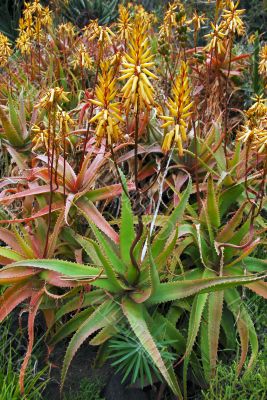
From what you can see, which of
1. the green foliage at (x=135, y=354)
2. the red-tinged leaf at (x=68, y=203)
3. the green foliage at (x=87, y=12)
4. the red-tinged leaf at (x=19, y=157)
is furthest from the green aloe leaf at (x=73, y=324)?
the green foliage at (x=87, y=12)

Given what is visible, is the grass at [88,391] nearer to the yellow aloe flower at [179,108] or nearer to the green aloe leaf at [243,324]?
the green aloe leaf at [243,324]

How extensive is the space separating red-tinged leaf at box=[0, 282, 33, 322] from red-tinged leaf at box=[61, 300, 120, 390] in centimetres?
29

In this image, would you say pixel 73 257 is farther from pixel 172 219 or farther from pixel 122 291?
pixel 172 219

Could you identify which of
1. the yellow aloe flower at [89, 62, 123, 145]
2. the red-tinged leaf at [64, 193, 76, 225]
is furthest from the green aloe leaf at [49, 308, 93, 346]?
the yellow aloe flower at [89, 62, 123, 145]

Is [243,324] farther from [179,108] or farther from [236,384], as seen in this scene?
[179,108]

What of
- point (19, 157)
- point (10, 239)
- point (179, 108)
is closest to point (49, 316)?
point (10, 239)

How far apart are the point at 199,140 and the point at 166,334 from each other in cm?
102

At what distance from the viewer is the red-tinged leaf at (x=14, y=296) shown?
199cm

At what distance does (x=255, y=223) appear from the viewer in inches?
92.0

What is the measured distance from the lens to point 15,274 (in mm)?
2010

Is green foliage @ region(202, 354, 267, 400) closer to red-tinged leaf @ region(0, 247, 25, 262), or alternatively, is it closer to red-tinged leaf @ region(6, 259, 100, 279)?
red-tinged leaf @ region(6, 259, 100, 279)

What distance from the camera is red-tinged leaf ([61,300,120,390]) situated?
1855 millimetres

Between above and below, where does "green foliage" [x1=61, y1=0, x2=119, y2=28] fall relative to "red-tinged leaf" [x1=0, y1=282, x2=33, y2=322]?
above

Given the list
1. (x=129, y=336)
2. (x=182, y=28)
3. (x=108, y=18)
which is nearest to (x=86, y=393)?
(x=129, y=336)
